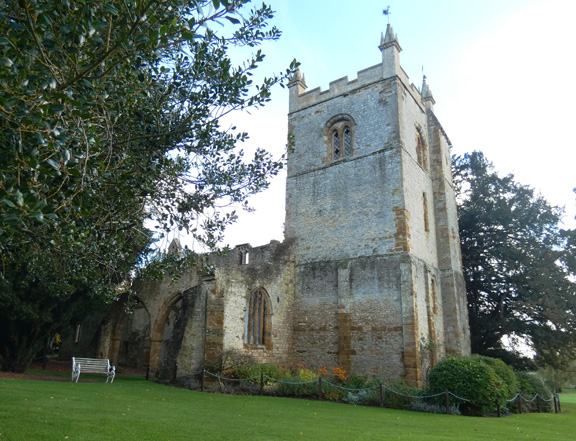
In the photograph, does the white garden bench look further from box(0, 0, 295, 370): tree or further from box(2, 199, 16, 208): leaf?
box(2, 199, 16, 208): leaf

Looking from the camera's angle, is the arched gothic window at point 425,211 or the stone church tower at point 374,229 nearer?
the stone church tower at point 374,229

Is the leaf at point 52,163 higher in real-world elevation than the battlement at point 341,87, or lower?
lower

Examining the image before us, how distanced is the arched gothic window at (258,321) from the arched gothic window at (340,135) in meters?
6.91

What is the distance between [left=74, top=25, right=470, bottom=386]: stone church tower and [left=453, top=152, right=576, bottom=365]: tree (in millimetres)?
3925

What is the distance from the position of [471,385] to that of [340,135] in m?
11.4

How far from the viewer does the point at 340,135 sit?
62.8ft

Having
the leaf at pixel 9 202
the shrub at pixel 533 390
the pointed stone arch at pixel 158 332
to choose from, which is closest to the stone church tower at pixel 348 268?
the pointed stone arch at pixel 158 332

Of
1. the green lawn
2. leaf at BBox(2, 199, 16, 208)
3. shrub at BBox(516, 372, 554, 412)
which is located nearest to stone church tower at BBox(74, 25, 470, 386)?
shrub at BBox(516, 372, 554, 412)

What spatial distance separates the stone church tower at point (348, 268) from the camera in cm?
1483

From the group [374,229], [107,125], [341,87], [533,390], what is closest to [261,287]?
[374,229]

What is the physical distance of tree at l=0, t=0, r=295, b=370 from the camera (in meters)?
2.98

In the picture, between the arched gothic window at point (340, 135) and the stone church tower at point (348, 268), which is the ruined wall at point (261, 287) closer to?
the stone church tower at point (348, 268)

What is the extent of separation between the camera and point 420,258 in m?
16.6

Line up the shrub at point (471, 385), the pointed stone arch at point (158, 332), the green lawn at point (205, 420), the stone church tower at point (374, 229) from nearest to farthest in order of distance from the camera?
the green lawn at point (205, 420) → the shrub at point (471, 385) → the stone church tower at point (374, 229) → the pointed stone arch at point (158, 332)
